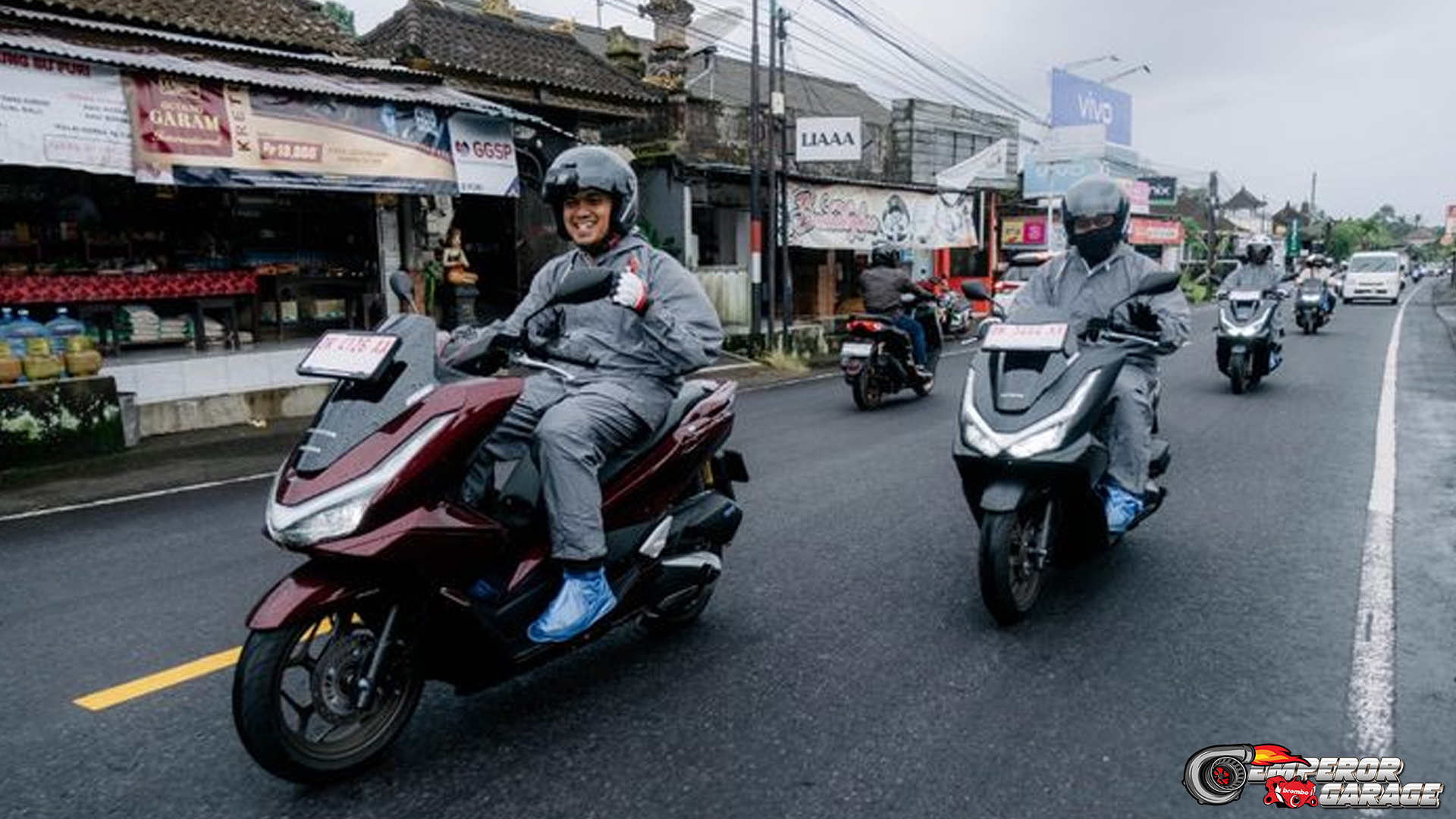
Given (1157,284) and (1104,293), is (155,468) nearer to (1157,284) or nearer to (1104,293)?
(1104,293)

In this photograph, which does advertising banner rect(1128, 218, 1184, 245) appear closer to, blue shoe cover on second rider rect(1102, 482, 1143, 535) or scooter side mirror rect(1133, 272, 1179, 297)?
blue shoe cover on second rider rect(1102, 482, 1143, 535)

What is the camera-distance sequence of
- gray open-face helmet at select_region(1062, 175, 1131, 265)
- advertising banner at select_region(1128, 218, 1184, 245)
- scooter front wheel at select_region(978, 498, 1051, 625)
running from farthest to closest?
advertising banner at select_region(1128, 218, 1184, 245)
gray open-face helmet at select_region(1062, 175, 1131, 265)
scooter front wheel at select_region(978, 498, 1051, 625)

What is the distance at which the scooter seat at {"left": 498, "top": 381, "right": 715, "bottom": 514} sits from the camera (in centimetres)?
322

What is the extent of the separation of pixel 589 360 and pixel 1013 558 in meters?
1.94

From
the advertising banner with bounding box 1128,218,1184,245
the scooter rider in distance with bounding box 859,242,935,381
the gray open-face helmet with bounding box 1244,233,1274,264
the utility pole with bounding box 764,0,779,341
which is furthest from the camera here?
the advertising banner with bounding box 1128,218,1184,245

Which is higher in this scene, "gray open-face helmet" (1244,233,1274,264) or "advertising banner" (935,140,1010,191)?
"advertising banner" (935,140,1010,191)

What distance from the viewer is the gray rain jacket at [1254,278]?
11.6 metres

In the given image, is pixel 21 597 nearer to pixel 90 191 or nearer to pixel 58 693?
pixel 58 693

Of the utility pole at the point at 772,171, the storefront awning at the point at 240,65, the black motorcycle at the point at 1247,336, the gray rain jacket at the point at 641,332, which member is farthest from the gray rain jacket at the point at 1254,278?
the gray rain jacket at the point at 641,332

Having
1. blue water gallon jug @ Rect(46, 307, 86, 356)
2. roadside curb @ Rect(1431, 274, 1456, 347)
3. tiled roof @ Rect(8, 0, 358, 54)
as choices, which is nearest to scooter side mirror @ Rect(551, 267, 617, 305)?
blue water gallon jug @ Rect(46, 307, 86, 356)

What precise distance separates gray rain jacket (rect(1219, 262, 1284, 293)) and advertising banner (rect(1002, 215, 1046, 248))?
1826 centimetres

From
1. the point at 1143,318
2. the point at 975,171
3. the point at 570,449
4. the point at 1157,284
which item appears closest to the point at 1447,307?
the point at 975,171

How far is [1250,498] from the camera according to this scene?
6.25 metres

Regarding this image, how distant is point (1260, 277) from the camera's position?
38.6ft
